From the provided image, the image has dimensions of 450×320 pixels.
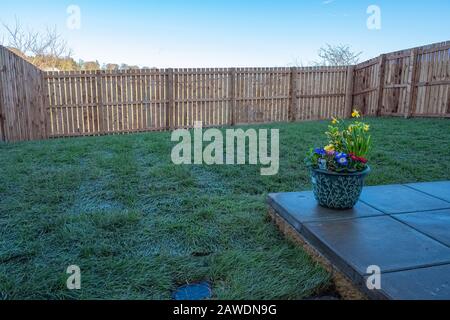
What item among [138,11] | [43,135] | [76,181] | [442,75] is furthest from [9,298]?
[138,11]

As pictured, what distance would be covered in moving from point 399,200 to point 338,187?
57cm

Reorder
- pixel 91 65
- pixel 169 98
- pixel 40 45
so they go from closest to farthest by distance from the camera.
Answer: pixel 169 98 < pixel 40 45 < pixel 91 65

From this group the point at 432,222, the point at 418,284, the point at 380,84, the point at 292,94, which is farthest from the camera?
the point at 292,94

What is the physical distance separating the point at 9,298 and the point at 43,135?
22.6ft

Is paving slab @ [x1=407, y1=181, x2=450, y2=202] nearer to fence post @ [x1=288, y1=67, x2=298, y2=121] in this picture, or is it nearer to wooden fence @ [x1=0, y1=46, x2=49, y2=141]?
wooden fence @ [x1=0, y1=46, x2=49, y2=141]

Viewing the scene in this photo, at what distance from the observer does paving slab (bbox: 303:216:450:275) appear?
139 centimetres

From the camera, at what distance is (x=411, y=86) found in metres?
7.55

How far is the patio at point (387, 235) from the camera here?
49.4 inches

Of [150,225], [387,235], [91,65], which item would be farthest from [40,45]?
[387,235]

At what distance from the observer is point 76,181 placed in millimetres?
3062

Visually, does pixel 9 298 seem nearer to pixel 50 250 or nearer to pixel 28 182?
pixel 50 250

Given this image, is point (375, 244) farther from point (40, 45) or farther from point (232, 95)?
point (40, 45)

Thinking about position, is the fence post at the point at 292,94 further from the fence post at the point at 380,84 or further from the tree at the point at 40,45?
the tree at the point at 40,45

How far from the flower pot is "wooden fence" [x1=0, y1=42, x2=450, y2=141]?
6.01m
